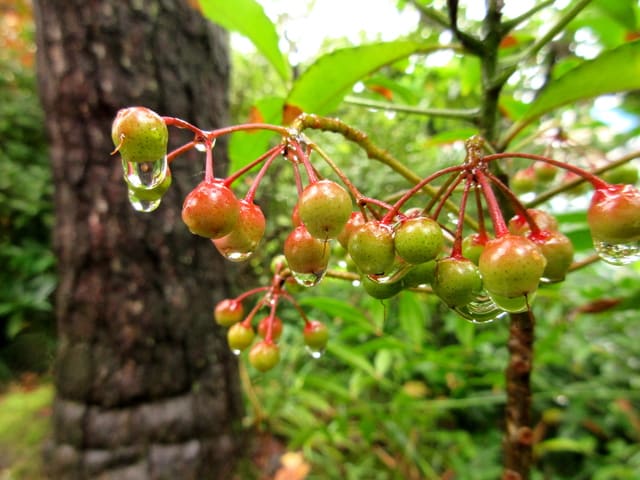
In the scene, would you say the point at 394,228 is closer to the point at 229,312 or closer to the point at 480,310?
the point at 480,310

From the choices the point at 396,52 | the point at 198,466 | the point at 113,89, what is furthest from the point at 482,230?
the point at 198,466

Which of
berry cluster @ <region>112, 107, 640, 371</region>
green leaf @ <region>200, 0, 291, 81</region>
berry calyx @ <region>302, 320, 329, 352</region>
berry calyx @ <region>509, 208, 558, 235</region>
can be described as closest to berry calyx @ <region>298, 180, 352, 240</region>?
berry cluster @ <region>112, 107, 640, 371</region>

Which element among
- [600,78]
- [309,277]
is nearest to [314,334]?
[309,277]

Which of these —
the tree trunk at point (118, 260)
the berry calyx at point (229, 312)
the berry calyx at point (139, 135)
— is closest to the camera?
the berry calyx at point (139, 135)

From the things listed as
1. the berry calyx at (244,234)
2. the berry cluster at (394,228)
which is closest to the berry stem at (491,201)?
the berry cluster at (394,228)

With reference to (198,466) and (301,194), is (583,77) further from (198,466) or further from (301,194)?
(198,466)

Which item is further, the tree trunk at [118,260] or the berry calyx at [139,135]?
the tree trunk at [118,260]

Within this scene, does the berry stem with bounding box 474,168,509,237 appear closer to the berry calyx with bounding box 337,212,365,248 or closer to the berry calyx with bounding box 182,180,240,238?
the berry calyx with bounding box 337,212,365,248

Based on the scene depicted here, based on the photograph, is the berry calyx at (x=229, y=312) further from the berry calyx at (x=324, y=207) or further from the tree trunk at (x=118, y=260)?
the tree trunk at (x=118, y=260)
